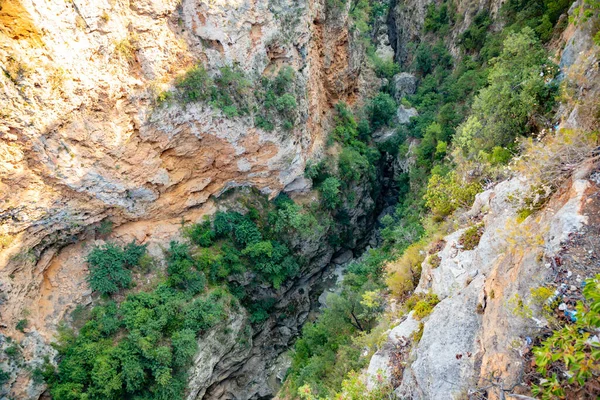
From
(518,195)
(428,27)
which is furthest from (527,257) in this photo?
(428,27)

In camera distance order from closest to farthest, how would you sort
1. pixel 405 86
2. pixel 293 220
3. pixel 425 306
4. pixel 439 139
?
1. pixel 425 306
2. pixel 439 139
3. pixel 293 220
4. pixel 405 86

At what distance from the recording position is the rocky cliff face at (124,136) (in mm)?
14250

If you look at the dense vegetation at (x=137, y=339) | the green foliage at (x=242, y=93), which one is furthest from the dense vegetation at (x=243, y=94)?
the dense vegetation at (x=137, y=339)

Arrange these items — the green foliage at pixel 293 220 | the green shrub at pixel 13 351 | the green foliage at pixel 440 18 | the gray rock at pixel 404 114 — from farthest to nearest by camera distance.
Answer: the gray rock at pixel 404 114 < the green foliage at pixel 440 18 < the green foliage at pixel 293 220 < the green shrub at pixel 13 351

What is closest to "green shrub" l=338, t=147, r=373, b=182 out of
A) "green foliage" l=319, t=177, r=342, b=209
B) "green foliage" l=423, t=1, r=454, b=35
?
"green foliage" l=319, t=177, r=342, b=209

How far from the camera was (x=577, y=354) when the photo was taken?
3707 mm

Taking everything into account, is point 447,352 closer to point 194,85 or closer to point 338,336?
point 338,336

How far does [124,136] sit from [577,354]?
18430mm

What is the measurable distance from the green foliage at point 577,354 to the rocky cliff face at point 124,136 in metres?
17.7

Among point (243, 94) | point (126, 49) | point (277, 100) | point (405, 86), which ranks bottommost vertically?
point (405, 86)

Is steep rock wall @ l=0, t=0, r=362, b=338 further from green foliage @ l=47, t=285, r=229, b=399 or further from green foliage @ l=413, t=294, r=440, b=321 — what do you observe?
green foliage @ l=413, t=294, r=440, b=321

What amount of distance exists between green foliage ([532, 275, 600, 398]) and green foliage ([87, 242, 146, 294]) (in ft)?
61.8

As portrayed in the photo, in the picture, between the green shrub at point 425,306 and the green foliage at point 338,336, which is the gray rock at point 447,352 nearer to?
the green shrub at point 425,306

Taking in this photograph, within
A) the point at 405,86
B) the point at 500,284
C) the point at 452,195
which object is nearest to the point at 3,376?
the point at 500,284
